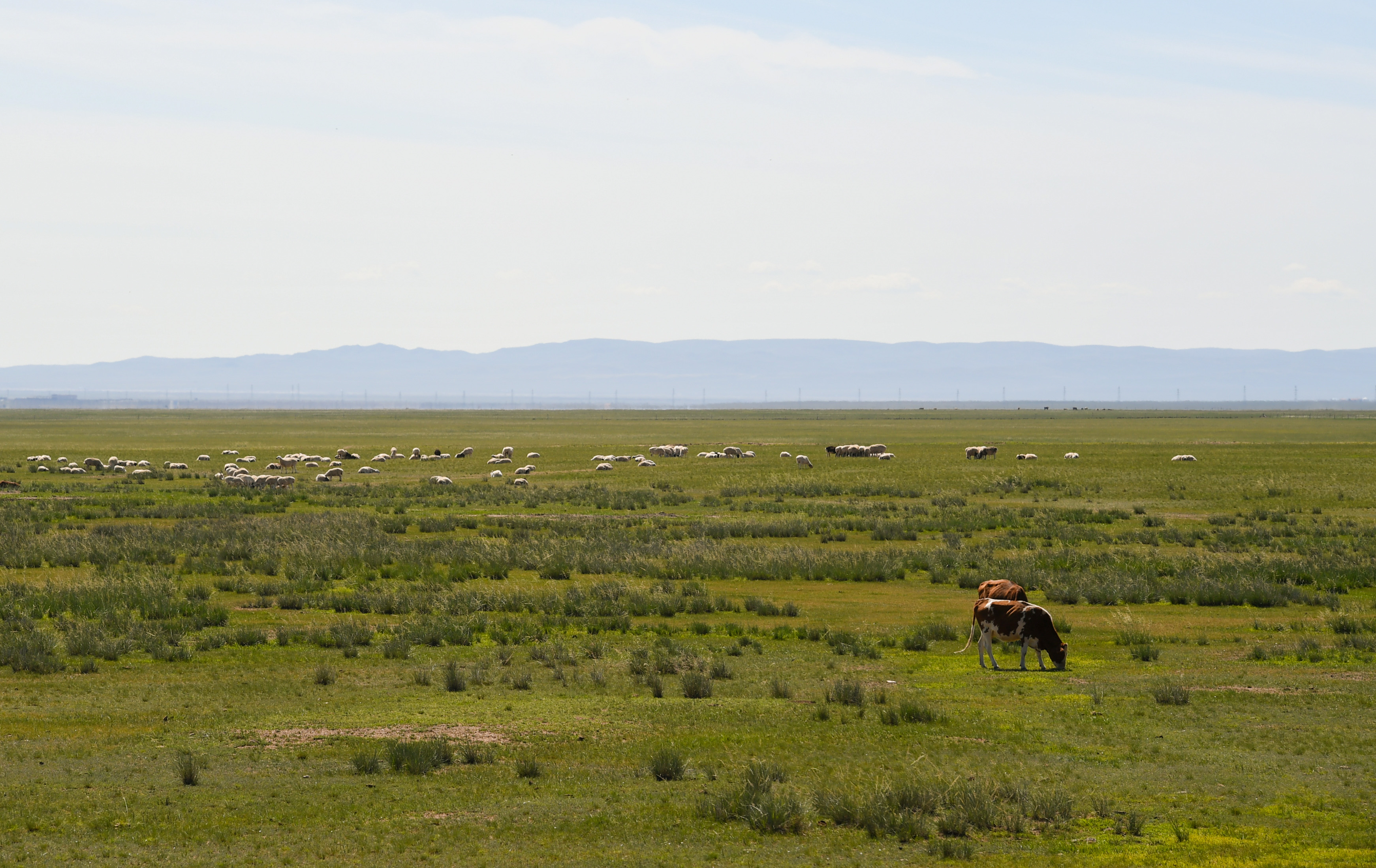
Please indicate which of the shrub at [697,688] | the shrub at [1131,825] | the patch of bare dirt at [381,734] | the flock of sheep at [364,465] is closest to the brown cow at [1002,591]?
the shrub at [697,688]

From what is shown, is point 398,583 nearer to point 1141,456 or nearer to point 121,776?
point 121,776

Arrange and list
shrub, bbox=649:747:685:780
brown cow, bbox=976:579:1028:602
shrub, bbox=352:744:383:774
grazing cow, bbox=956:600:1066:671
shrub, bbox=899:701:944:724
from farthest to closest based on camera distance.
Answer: brown cow, bbox=976:579:1028:602, grazing cow, bbox=956:600:1066:671, shrub, bbox=899:701:944:724, shrub, bbox=352:744:383:774, shrub, bbox=649:747:685:780

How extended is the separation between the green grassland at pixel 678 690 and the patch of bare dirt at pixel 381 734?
0.08 meters

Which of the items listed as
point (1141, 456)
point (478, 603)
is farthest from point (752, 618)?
point (1141, 456)

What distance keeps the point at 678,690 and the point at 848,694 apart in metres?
2.51

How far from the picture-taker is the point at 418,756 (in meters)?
12.1

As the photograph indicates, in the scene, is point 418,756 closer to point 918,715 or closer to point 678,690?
point 678,690

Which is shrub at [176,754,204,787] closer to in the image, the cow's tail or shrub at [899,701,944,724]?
shrub at [899,701,944,724]

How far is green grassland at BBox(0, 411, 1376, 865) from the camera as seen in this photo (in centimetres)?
1029

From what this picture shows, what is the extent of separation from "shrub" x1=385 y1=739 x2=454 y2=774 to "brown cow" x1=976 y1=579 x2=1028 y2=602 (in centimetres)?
1065

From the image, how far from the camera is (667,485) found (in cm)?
5594

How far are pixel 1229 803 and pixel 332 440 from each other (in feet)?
353

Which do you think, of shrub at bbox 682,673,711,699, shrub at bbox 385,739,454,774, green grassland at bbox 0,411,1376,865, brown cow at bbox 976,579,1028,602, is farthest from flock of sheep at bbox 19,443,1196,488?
shrub at bbox 385,739,454,774

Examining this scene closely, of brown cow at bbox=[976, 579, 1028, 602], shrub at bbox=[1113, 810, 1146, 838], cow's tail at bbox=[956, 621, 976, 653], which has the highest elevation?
brown cow at bbox=[976, 579, 1028, 602]
